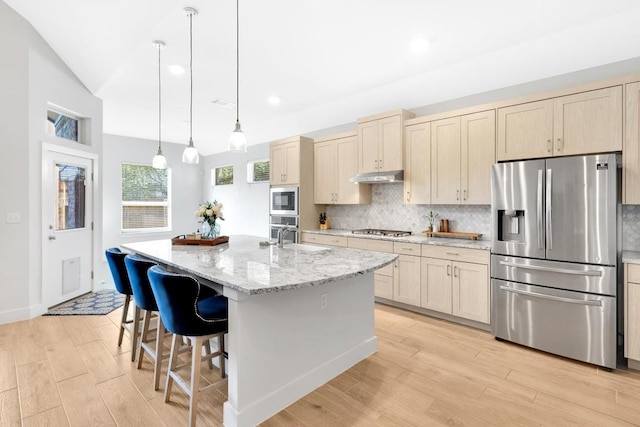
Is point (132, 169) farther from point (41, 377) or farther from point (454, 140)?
point (454, 140)

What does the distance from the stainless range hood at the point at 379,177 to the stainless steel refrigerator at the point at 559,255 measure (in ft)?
4.08

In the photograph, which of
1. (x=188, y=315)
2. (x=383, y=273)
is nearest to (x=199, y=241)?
(x=188, y=315)

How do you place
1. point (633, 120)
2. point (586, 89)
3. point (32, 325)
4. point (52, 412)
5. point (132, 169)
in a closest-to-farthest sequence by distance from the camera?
point (52, 412) → point (633, 120) → point (586, 89) → point (32, 325) → point (132, 169)

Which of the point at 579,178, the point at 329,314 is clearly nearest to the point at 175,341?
the point at 329,314

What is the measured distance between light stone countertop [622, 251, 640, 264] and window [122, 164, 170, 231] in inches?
327

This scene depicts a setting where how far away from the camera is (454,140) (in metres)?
3.76

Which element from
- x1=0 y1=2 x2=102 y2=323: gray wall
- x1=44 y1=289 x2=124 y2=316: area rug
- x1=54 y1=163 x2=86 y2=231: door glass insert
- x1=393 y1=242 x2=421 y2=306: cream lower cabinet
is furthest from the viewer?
x1=54 y1=163 x2=86 y2=231: door glass insert

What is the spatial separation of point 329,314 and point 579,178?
2426mm

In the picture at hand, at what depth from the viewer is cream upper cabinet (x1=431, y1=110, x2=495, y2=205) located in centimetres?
351

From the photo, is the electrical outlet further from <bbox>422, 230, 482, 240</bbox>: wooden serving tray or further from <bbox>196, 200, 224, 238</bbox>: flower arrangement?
<bbox>422, 230, 482, 240</bbox>: wooden serving tray

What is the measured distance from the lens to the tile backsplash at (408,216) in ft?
9.78

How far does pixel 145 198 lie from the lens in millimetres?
7641

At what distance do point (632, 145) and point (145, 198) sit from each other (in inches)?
331

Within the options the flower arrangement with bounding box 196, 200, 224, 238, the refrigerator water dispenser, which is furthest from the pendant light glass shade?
the refrigerator water dispenser
